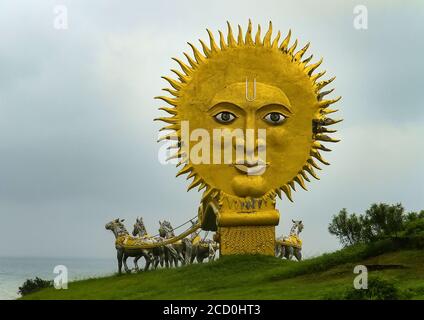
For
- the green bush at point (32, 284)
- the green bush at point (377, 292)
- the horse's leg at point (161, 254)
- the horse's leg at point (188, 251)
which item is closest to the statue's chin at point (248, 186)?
the horse's leg at point (161, 254)

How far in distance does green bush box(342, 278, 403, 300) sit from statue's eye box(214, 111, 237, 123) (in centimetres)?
1061

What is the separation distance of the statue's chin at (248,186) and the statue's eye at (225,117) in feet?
5.94

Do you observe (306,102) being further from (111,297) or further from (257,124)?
(111,297)

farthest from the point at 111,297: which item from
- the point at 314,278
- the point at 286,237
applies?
the point at 286,237

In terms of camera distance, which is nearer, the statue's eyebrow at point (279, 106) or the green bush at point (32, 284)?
the statue's eyebrow at point (279, 106)

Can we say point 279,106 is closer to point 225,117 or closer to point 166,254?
point 225,117

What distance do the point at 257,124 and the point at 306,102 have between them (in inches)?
70.5

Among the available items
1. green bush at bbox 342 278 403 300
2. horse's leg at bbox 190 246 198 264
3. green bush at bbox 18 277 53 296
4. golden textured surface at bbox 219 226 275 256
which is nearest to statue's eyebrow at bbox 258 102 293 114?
golden textured surface at bbox 219 226 275 256

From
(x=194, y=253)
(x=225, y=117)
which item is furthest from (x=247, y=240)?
(x=194, y=253)

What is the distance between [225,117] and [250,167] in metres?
1.77

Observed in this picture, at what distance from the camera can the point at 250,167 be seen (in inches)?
1076

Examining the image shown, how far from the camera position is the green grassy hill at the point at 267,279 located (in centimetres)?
1953

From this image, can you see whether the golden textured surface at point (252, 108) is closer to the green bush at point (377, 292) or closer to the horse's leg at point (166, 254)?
the horse's leg at point (166, 254)

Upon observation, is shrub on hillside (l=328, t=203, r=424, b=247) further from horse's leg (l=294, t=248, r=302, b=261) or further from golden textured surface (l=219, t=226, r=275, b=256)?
horse's leg (l=294, t=248, r=302, b=261)
